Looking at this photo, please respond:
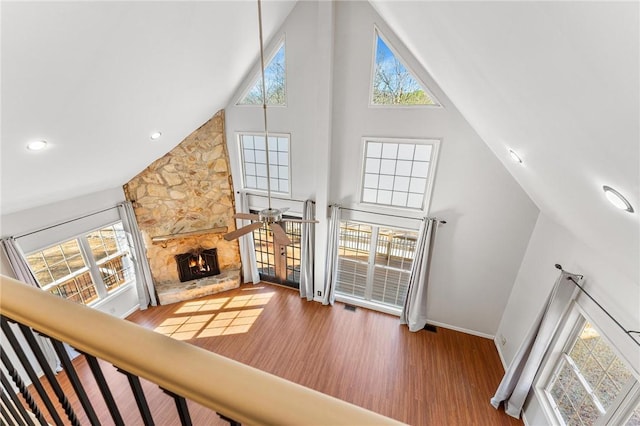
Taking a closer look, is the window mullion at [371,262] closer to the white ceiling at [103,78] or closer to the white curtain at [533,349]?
the white curtain at [533,349]

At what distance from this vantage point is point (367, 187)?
Answer: 499cm

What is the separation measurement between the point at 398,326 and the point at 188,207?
15.6 feet

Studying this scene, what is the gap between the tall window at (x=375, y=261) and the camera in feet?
17.0

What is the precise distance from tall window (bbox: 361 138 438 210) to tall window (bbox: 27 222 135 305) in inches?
186

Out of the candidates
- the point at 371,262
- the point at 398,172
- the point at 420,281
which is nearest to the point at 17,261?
the point at 371,262

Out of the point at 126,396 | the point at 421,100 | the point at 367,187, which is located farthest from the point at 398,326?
the point at 126,396

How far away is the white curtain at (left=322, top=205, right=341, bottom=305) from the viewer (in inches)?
205

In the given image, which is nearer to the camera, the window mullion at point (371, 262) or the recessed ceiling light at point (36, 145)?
the recessed ceiling light at point (36, 145)

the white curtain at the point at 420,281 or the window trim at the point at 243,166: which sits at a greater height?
the window trim at the point at 243,166

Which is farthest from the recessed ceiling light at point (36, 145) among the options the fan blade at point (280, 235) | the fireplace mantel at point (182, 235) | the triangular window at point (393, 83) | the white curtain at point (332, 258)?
the triangular window at point (393, 83)

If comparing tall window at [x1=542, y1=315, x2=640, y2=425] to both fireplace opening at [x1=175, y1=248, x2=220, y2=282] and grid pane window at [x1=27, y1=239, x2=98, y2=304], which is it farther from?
grid pane window at [x1=27, y1=239, x2=98, y2=304]

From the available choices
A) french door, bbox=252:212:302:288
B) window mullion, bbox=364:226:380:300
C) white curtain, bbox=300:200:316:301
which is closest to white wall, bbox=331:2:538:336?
window mullion, bbox=364:226:380:300

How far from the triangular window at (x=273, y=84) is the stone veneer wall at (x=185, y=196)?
767 millimetres

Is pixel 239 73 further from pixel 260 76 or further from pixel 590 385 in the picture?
pixel 590 385
